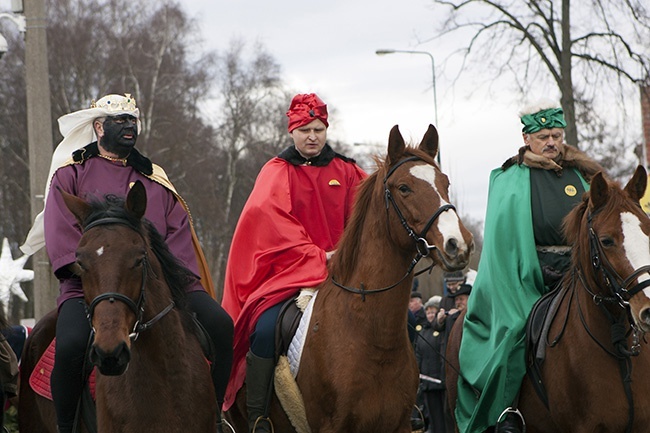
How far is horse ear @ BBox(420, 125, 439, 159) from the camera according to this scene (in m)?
7.92

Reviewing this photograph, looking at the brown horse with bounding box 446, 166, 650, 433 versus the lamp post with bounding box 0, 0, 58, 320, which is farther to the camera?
the lamp post with bounding box 0, 0, 58, 320

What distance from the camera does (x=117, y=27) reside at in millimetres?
39844

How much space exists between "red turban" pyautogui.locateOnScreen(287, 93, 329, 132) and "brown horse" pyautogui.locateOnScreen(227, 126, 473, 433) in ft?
3.49

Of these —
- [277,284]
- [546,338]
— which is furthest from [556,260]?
[277,284]

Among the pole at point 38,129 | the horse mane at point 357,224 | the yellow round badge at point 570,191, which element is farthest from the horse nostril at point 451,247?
the pole at point 38,129

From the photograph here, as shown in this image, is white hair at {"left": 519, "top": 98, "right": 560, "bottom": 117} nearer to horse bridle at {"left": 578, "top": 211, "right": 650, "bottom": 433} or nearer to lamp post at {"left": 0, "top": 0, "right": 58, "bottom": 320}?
horse bridle at {"left": 578, "top": 211, "right": 650, "bottom": 433}

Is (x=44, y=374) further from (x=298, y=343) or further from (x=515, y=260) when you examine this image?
(x=515, y=260)

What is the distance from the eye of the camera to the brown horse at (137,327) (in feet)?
20.6

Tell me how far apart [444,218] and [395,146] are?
781 millimetres

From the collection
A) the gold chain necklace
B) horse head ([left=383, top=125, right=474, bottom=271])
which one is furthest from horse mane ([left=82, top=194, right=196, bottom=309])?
horse head ([left=383, top=125, right=474, bottom=271])

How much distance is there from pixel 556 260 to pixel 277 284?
2114mm

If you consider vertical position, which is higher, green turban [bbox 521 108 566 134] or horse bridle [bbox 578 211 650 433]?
green turban [bbox 521 108 566 134]

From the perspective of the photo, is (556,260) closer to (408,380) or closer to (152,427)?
(408,380)

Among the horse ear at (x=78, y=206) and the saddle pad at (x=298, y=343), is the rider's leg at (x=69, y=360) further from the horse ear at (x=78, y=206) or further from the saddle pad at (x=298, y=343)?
the saddle pad at (x=298, y=343)
